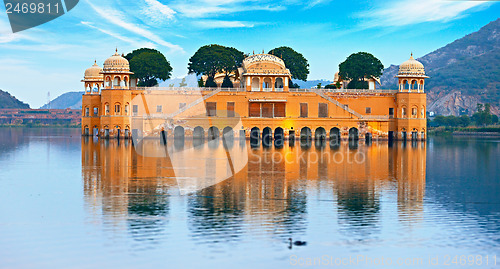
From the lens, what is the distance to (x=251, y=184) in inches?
990

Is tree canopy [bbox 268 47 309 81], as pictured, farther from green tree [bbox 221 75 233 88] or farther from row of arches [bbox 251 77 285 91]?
row of arches [bbox 251 77 285 91]

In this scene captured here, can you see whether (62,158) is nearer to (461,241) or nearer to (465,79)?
(461,241)

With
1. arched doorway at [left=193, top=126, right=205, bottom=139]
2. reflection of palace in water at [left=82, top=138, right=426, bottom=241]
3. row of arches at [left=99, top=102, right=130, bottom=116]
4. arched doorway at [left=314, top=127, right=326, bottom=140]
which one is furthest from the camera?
arched doorway at [left=314, top=127, right=326, bottom=140]

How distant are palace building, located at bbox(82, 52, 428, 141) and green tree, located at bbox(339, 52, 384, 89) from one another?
349 inches

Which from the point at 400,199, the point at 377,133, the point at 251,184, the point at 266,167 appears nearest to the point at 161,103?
the point at 377,133

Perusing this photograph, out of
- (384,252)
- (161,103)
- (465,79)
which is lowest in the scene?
(384,252)

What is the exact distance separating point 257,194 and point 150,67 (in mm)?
51278

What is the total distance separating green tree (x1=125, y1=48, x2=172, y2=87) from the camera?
7050 cm

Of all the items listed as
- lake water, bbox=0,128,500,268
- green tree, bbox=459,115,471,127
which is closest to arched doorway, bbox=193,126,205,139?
lake water, bbox=0,128,500,268

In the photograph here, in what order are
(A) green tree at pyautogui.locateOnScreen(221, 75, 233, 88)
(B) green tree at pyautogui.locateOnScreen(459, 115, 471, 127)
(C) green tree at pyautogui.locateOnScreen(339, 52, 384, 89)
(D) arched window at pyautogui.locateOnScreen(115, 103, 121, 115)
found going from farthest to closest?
(B) green tree at pyautogui.locateOnScreen(459, 115, 471, 127), (C) green tree at pyautogui.locateOnScreen(339, 52, 384, 89), (A) green tree at pyautogui.locateOnScreen(221, 75, 233, 88), (D) arched window at pyautogui.locateOnScreen(115, 103, 121, 115)

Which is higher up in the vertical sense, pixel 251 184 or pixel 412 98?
pixel 412 98

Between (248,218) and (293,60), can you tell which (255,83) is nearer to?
(293,60)

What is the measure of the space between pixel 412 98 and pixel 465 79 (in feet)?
446

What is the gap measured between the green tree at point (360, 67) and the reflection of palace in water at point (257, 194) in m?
40.0
